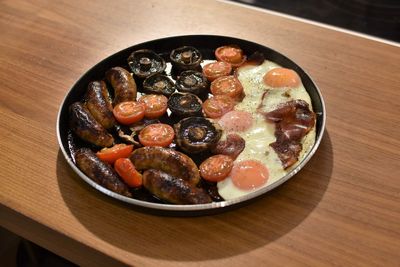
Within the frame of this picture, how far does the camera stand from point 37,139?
6.30 ft

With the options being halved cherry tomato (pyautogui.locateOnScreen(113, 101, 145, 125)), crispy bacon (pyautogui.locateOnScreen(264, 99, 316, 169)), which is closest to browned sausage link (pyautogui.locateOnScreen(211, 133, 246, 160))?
crispy bacon (pyautogui.locateOnScreen(264, 99, 316, 169))

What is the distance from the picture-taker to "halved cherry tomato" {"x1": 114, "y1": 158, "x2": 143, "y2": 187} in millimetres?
1616

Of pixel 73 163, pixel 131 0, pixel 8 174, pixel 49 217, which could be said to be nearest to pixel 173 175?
pixel 73 163

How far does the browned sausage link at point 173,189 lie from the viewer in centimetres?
152

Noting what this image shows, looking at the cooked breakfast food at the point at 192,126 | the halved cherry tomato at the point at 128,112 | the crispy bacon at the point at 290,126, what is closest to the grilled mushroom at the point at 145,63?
the cooked breakfast food at the point at 192,126

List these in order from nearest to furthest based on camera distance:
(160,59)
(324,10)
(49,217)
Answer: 1. (49,217)
2. (160,59)
3. (324,10)

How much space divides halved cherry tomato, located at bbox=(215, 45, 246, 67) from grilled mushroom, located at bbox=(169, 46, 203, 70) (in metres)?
0.10

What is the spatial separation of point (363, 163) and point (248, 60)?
28.3 inches

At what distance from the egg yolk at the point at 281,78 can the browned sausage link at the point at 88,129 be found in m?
0.75

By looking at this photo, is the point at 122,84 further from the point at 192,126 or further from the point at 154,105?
the point at 192,126

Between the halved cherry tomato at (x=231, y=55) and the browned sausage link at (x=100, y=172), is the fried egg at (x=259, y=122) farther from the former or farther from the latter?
the browned sausage link at (x=100, y=172)

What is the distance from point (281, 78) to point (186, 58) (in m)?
0.46

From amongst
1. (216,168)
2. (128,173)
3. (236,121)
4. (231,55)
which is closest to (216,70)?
(231,55)

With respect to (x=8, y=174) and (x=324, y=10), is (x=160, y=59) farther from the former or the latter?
(x=324, y=10)
